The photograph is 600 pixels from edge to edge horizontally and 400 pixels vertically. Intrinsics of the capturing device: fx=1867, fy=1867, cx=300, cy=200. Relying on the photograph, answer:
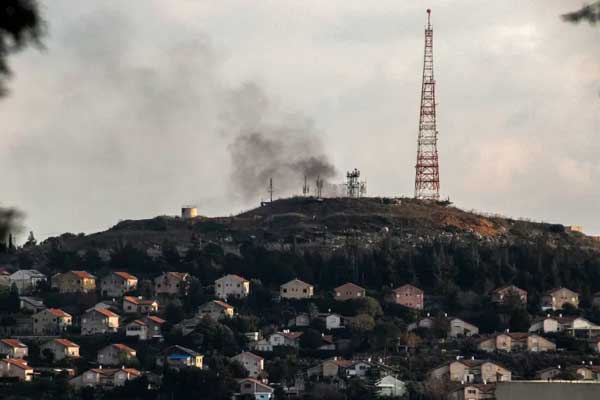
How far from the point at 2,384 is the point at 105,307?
20.0 meters

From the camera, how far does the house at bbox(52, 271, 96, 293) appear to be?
11338 cm

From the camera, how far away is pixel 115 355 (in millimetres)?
96125

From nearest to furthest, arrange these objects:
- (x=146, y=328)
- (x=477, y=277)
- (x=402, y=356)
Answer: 1. (x=402, y=356)
2. (x=146, y=328)
3. (x=477, y=277)

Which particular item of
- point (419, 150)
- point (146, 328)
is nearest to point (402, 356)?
point (146, 328)

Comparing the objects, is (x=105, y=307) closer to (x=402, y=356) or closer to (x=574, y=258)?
(x=402, y=356)

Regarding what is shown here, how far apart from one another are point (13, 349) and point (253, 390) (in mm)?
14639

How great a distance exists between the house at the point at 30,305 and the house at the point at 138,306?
499 cm

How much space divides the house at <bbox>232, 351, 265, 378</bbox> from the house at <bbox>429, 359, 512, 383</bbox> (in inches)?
357

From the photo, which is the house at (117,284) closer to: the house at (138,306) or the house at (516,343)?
the house at (138,306)

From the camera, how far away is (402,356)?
95438 mm

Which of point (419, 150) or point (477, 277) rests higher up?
point (419, 150)

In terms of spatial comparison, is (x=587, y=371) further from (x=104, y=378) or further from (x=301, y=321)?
(x=104, y=378)

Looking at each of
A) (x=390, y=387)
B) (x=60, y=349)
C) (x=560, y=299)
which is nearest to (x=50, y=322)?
(x=60, y=349)

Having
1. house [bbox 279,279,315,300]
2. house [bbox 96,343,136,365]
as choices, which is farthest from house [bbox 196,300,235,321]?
house [bbox 96,343,136,365]
